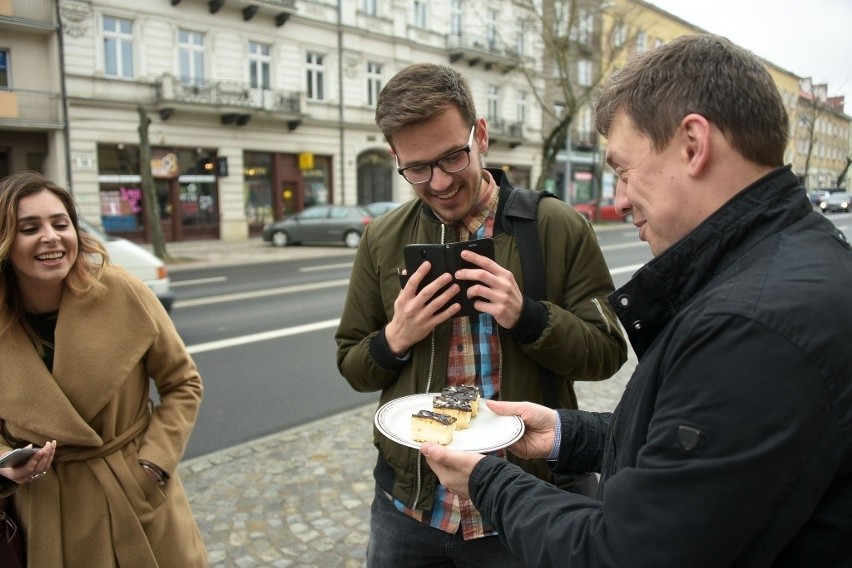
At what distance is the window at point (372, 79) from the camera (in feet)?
101

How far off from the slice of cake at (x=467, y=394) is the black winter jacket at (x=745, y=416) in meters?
0.68

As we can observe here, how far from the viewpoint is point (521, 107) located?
39531 millimetres

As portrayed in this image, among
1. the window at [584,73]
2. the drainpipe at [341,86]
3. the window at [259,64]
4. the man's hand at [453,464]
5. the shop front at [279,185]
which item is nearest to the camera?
the man's hand at [453,464]

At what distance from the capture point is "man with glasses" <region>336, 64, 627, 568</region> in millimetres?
1911

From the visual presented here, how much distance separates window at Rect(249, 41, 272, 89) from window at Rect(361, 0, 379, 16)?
18.4 ft

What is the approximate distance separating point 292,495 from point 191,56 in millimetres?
24749

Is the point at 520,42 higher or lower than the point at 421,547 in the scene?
higher

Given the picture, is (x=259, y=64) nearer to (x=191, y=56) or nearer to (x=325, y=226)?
(x=191, y=56)

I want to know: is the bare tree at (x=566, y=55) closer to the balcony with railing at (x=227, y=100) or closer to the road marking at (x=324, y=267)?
the balcony with railing at (x=227, y=100)

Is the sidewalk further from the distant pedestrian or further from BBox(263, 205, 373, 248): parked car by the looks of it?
BBox(263, 205, 373, 248): parked car

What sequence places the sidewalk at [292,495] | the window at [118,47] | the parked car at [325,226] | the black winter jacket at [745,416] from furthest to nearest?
the window at [118,47] → the parked car at [325,226] → the sidewalk at [292,495] → the black winter jacket at [745,416]

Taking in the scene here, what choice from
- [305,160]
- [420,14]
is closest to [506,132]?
[420,14]

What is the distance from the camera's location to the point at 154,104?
78.9 ft

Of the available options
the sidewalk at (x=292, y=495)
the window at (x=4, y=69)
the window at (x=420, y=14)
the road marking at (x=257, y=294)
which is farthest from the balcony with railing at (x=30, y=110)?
the sidewalk at (x=292, y=495)
